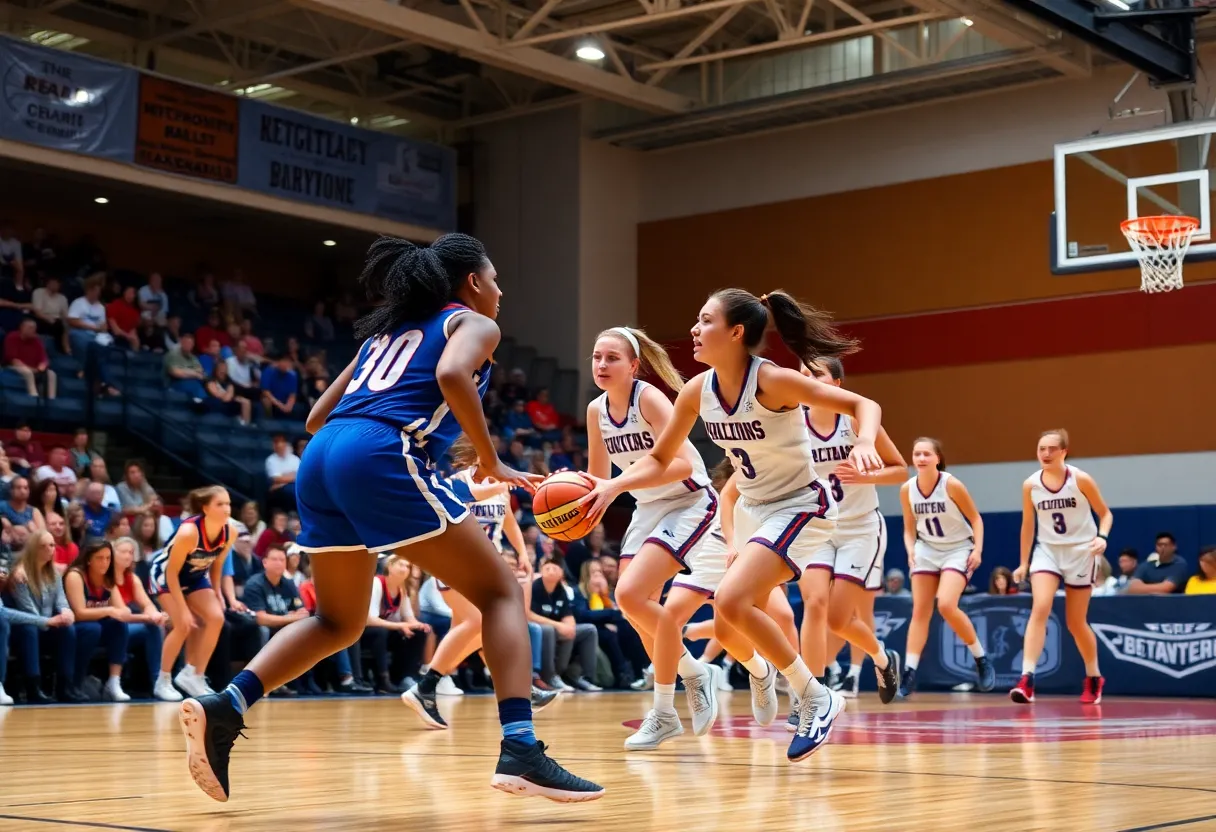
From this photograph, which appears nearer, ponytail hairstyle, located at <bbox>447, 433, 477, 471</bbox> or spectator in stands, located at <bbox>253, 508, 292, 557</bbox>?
ponytail hairstyle, located at <bbox>447, 433, 477, 471</bbox>

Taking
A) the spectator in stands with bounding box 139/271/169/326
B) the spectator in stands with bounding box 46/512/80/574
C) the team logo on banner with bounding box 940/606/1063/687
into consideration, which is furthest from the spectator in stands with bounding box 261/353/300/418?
the team logo on banner with bounding box 940/606/1063/687

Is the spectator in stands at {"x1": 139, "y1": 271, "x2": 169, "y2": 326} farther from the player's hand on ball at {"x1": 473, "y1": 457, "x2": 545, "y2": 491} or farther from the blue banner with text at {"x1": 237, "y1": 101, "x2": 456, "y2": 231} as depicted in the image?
the player's hand on ball at {"x1": 473, "y1": 457, "x2": 545, "y2": 491}

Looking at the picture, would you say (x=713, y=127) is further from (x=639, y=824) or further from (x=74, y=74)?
(x=639, y=824)

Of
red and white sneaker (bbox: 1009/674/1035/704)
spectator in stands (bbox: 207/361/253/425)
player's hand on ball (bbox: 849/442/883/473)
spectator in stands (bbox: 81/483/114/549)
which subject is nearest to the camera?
player's hand on ball (bbox: 849/442/883/473)

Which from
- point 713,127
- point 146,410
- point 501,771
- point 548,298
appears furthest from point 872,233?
point 501,771

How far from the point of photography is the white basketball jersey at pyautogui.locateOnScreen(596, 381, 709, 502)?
22.3 ft

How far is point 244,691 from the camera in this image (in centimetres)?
420

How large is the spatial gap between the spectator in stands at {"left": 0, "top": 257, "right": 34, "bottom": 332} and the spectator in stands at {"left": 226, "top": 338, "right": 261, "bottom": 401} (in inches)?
89.0

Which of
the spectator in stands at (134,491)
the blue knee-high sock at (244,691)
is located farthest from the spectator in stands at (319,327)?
the blue knee-high sock at (244,691)

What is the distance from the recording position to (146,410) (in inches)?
632

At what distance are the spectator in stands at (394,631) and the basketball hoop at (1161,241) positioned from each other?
6.97 metres

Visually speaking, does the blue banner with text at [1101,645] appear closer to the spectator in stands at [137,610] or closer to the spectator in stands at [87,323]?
the spectator in stands at [137,610]

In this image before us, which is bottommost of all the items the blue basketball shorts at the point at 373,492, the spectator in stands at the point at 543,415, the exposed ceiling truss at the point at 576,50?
the blue basketball shorts at the point at 373,492

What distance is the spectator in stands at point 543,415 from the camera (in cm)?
2019
